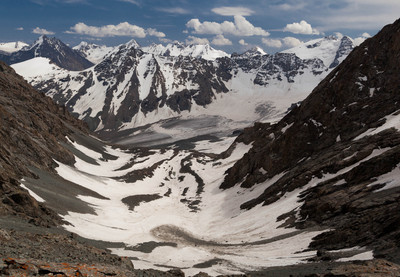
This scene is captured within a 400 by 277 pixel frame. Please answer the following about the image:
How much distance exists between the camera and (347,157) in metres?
61.1

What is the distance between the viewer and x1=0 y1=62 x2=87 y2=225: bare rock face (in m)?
42.0

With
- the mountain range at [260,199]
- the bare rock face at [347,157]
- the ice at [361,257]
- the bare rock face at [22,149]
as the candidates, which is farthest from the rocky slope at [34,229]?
the bare rock face at [347,157]

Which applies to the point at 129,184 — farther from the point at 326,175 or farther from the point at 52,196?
the point at 326,175

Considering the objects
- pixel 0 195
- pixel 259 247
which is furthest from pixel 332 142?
pixel 0 195

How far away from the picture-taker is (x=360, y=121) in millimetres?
74500

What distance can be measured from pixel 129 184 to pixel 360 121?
72860 mm

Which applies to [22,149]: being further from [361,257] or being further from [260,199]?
[361,257]

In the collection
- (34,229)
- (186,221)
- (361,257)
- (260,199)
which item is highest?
(34,229)

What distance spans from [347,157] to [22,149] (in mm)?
73941

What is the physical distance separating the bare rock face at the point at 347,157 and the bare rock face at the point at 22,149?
36510mm

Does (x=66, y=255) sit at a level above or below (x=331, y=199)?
above

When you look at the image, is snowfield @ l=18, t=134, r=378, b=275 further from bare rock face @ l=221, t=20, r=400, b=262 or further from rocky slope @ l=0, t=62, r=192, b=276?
rocky slope @ l=0, t=62, r=192, b=276

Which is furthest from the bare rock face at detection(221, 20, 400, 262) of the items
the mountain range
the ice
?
the ice

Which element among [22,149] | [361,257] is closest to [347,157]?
[361,257]
